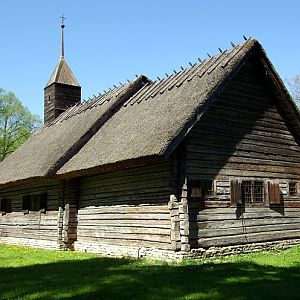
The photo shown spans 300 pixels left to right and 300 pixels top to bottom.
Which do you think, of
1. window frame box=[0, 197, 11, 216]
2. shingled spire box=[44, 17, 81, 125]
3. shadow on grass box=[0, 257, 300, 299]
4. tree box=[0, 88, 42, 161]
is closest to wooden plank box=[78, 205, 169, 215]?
shadow on grass box=[0, 257, 300, 299]

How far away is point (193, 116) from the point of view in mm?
13734

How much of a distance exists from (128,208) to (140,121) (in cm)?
309

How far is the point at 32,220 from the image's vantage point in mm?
21438

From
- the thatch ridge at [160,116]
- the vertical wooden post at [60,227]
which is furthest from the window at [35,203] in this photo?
the thatch ridge at [160,116]

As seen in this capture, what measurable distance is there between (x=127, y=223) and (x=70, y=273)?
443cm

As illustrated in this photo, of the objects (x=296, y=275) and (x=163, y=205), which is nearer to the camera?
(x=296, y=275)

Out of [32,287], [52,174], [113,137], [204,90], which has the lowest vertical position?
[32,287]

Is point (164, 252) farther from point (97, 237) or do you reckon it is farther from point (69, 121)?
point (69, 121)

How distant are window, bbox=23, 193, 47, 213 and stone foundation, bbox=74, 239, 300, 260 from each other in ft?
11.5

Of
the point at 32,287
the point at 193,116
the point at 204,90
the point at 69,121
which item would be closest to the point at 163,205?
the point at 193,116

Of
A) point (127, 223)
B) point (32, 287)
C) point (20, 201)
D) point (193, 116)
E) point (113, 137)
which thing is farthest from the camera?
point (20, 201)

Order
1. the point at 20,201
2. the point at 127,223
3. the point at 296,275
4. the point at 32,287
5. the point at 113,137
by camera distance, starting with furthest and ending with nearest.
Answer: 1. the point at 20,201
2. the point at 113,137
3. the point at 127,223
4. the point at 296,275
5. the point at 32,287

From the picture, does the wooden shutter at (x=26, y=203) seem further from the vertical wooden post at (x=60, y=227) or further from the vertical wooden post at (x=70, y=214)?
the vertical wooden post at (x=70, y=214)

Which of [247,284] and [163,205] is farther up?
[163,205]
